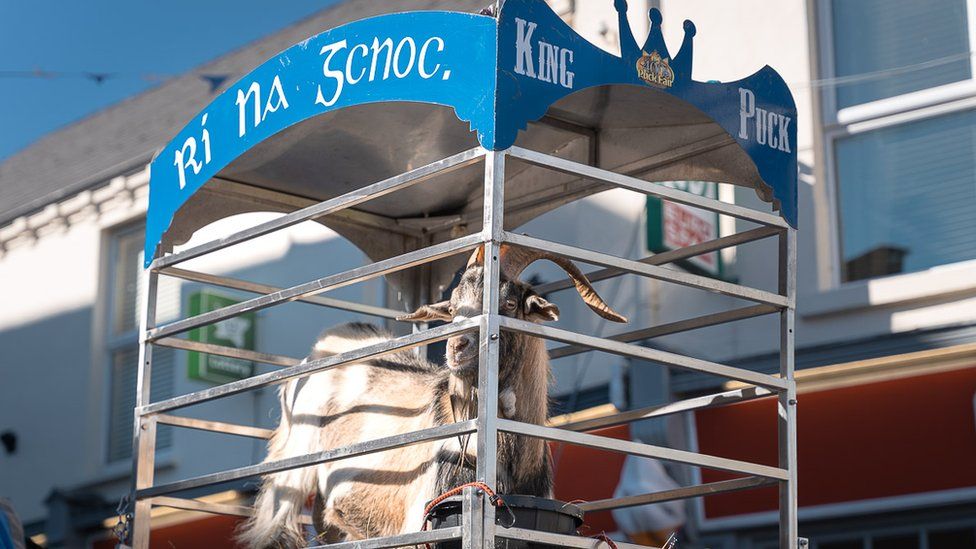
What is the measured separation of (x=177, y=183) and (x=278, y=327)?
302 inches

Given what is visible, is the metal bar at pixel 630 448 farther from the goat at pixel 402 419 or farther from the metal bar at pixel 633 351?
the goat at pixel 402 419

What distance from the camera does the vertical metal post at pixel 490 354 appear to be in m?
4.88

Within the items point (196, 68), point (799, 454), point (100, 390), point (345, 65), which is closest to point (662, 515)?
point (799, 454)

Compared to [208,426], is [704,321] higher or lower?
higher

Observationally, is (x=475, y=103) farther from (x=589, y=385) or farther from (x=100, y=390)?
(x=100, y=390)

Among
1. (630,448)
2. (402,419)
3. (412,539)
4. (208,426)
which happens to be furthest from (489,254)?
(208,426)

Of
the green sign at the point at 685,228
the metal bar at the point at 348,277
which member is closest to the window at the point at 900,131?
the green sign at the point at 685,228

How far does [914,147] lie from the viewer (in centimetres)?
1024

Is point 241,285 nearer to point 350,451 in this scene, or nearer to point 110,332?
point 350,451

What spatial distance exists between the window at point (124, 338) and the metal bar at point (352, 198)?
30.4 ft

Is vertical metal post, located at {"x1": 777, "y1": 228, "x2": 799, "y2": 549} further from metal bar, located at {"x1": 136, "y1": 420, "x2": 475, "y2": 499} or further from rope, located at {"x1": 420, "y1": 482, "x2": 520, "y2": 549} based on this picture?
metal bar, located at {"x1": 136, "y1": 420, "x2": 475, "y2": 499}

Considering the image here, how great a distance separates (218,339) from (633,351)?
9.33 m

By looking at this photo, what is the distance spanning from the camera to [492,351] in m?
4.97

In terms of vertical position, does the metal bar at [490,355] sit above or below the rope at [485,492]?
above
